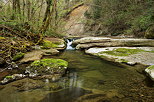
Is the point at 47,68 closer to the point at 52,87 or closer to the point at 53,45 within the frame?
the point at 52,87

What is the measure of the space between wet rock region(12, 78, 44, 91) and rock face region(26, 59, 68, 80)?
1.27ft

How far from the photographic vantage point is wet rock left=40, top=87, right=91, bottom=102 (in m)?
2.55

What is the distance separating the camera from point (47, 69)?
3895 millimetres

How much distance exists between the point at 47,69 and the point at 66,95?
4.79ft

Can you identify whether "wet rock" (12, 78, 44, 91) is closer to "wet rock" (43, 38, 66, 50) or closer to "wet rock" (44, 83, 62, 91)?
"wet rock" (44, 83, 62, 91)

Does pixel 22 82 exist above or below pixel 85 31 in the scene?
below

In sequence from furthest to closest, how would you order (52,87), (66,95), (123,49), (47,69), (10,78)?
1. (123,49)
2. (47,69)
3. (10,78)
4. (52,87)
5. (66,95)

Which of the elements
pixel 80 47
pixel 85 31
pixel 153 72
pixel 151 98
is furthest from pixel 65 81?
pixel 85 31

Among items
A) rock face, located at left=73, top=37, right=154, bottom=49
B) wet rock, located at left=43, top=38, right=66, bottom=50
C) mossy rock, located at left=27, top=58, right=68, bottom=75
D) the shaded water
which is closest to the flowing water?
the shaded water

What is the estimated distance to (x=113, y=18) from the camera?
18.5 metres

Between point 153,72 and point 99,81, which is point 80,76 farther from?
point 153,72

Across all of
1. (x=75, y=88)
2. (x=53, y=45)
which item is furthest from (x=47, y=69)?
(x=53, y=45)

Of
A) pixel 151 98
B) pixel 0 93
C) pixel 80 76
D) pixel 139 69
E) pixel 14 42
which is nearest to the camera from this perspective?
pixel 151 98

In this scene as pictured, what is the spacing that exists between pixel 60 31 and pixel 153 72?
12.8 metres
